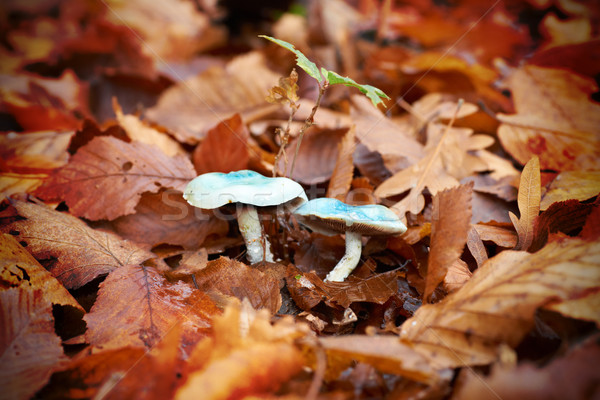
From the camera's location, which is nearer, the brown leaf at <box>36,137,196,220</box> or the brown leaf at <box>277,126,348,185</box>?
the brown leaf at <box>36,137,196,220</box>

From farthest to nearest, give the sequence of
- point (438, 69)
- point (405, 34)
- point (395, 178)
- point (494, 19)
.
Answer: point (405, 34) → point (494, 19) → point (438, 69) → point (395, 178)

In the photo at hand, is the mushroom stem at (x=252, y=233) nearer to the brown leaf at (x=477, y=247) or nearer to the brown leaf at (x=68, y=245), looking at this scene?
the brown leaf at (x=68, y=245)

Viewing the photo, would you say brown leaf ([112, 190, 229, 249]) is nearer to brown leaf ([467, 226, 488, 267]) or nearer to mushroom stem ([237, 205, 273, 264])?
mushroom stem ([237, 205, 273, 264])

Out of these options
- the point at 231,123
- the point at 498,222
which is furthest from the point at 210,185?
the point at 498,222

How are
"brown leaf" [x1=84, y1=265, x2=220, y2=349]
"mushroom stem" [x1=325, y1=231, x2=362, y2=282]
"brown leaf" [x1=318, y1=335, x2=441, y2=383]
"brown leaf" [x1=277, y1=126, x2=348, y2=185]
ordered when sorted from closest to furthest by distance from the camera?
"brown leaf" [x1=318, y1=335, x2=441, y2=383] → "brown leaf" [x1=84, y1=265, x2=220, y2=349] → "mushroom stem" [x1=325, y1=231, x2=362, y2=282] → "brown leaf" [x1=277, y1=126, x2=348, y2=185]

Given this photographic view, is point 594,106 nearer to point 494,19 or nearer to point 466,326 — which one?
point 466,326

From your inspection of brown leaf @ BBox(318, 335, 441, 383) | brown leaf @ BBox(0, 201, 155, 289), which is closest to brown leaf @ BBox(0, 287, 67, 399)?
brown leaf @ BBox(0, 201, 155, 289)
